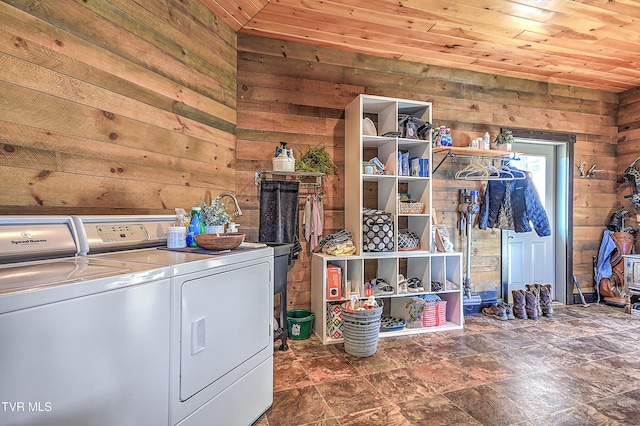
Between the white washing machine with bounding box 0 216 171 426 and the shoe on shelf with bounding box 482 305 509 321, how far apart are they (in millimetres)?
3526

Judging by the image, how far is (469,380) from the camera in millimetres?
2363

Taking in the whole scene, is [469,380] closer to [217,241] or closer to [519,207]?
[217,241]

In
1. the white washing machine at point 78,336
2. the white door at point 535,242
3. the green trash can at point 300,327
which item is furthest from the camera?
the white door at point 535,242

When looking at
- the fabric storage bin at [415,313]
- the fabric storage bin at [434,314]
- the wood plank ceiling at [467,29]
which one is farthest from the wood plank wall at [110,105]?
the fabric storage bin at [434,314]

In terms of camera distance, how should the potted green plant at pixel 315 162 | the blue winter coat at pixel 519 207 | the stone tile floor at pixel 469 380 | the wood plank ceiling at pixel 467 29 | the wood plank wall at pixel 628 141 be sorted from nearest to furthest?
the stone tile floor at pixel 469 380, the wood plank ceiling at pixel 467 29, the potted green plant at pixel 315 162, the blue winter coat at pixel 519 207, the wood plank wall at pixel 628 141

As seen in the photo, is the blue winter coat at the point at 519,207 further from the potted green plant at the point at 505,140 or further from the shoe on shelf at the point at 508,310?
the shoe on shelf at the point at 508,310

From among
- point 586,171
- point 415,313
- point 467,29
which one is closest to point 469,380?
point 415,313

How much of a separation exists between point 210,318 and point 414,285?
232 centimetres

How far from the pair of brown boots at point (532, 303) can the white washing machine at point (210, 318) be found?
3054 millimetres

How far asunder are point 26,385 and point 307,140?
9.24 ft

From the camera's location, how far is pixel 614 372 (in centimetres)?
248

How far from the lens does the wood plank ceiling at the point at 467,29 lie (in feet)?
8.77

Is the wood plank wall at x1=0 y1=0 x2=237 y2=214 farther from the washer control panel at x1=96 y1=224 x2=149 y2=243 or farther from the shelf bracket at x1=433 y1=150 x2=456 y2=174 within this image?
the shelf bracket at x1=433 y1=150 x2=456 y2=174

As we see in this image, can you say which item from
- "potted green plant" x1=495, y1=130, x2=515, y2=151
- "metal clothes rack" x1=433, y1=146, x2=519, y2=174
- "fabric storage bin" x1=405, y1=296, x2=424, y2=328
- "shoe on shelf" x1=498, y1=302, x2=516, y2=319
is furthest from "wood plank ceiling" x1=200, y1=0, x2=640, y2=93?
"shoe on shelf" x1=498, y1=302, x2=516, y2=319
